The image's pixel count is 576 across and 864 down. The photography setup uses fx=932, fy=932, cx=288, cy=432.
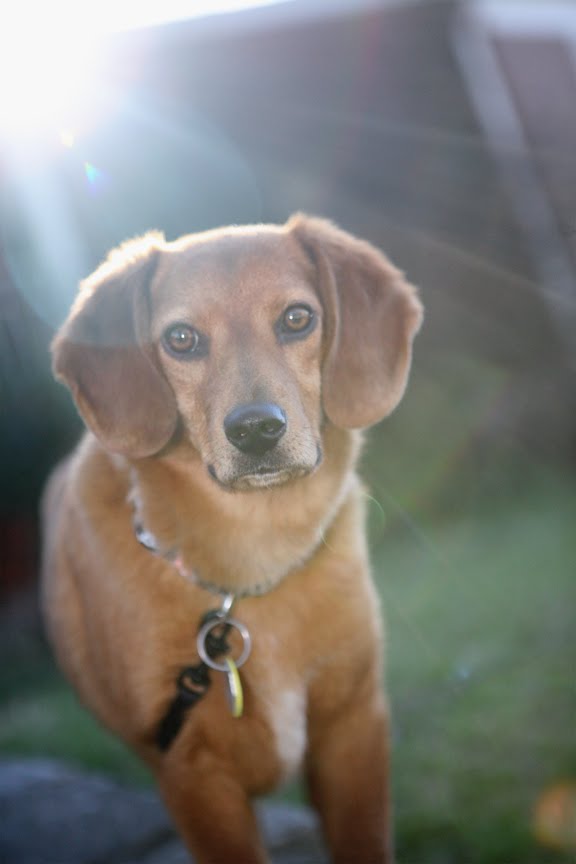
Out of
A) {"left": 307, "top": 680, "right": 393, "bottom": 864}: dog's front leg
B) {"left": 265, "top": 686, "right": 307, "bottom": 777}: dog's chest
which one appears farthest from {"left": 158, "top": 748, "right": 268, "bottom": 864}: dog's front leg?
{"left": 307, "top": 680, "right": 393, "bottom": 864}: dog's front leg

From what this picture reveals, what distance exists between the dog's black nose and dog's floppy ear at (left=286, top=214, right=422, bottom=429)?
265mm

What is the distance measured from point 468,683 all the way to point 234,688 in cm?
192

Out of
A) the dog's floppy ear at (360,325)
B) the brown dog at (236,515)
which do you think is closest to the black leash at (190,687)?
the brown dog at (236,515)

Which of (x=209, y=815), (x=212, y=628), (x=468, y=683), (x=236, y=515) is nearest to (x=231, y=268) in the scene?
(x=236, y=515)

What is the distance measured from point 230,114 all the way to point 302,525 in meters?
4.03

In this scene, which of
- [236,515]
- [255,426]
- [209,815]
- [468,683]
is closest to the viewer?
[255,426]

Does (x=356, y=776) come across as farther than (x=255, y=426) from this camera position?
Yes

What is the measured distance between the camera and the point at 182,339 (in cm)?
245

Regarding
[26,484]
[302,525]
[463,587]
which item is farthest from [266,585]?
[26,484]

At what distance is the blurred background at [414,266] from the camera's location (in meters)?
3.92

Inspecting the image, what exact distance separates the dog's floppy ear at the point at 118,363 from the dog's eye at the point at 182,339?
0.08m

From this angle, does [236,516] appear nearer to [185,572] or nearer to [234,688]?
[185,572]

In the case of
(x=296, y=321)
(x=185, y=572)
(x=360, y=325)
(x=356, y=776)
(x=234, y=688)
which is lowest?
(x=356, y=776)

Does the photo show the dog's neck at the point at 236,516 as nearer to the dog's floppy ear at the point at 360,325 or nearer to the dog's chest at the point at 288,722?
the dog's floppy ear at the point at 360,325
